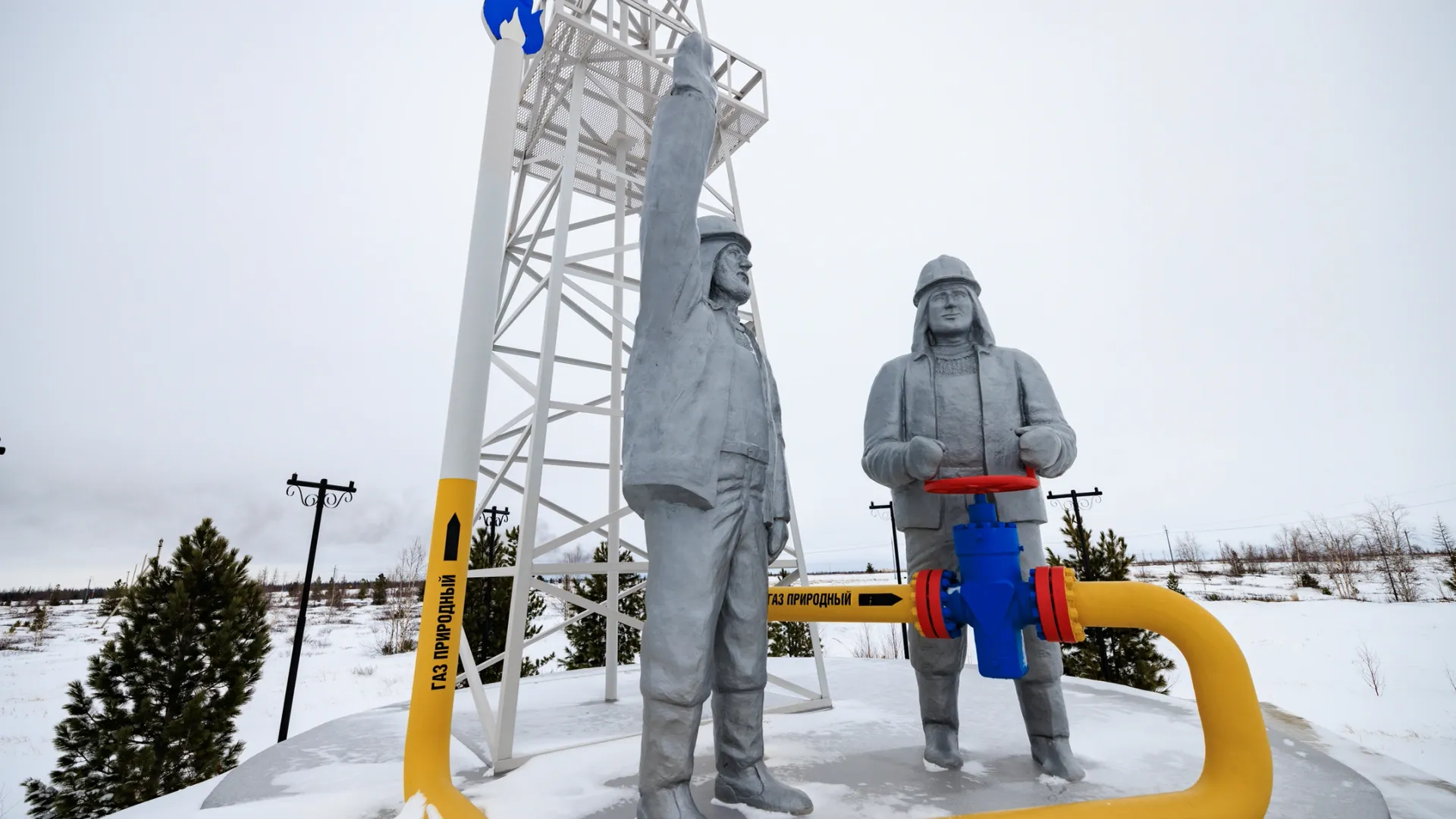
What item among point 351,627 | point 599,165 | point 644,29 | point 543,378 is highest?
point 644,29

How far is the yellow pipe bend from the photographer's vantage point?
6.54 ft

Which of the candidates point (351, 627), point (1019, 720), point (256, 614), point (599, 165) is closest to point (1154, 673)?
point (1019, 720)

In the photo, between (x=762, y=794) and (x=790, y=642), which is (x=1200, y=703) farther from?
(x=790, y=642)

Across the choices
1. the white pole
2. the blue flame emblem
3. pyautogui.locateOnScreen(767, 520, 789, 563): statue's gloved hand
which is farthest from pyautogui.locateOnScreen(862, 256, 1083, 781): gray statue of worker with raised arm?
the blue flame emblem

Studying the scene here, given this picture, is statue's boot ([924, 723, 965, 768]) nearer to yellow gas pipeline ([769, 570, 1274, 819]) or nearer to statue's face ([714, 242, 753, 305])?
yellow gas pipeline ([769, 570, 1274, 819])

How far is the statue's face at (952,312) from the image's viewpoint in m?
3.69

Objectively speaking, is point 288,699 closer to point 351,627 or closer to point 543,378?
point 543,378

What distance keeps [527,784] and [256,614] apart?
6.91 m

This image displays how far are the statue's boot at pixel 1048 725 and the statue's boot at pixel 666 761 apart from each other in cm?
206

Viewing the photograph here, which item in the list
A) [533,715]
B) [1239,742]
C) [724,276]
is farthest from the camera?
[533,715]

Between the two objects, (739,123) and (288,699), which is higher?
(739,123)

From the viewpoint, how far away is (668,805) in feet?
7.91

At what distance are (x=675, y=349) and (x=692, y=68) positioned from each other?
1.29 meters

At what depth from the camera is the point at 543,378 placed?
4.45 m
